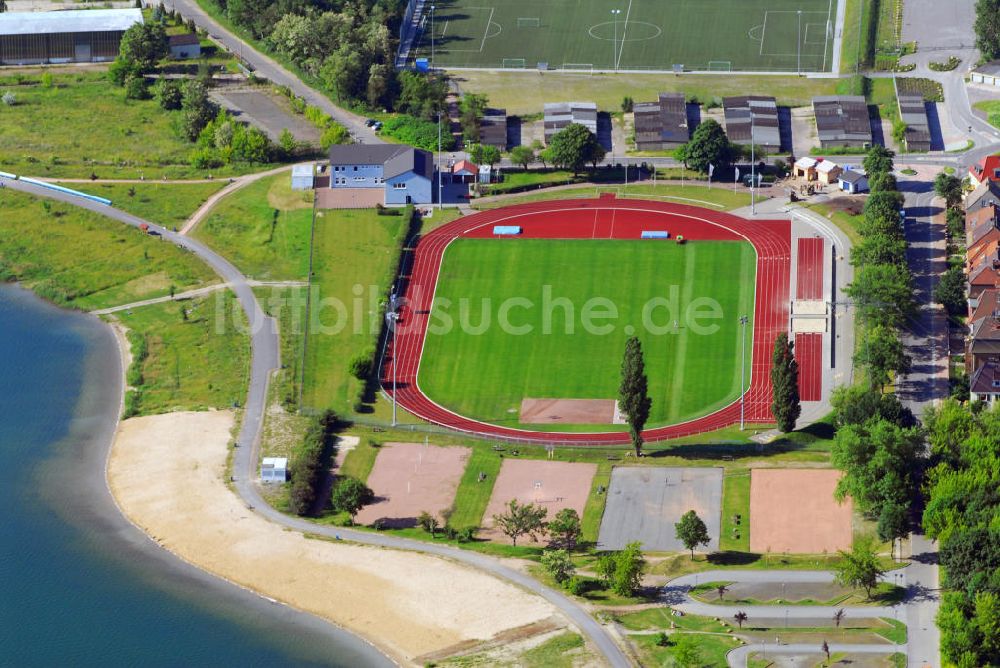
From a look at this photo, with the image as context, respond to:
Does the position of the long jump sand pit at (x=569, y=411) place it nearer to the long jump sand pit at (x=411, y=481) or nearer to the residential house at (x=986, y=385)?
the long jump sand pit at (x=411, y=481)

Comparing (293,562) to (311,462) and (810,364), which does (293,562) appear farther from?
(810,364)

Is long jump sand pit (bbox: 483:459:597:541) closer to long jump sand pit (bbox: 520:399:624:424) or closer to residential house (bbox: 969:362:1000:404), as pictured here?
long jump sand pit (bbox: 520:399:624:424)

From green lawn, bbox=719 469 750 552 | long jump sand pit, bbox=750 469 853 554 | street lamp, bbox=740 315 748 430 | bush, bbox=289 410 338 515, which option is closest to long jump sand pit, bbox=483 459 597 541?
green lawn, bbox=719 469 750 552

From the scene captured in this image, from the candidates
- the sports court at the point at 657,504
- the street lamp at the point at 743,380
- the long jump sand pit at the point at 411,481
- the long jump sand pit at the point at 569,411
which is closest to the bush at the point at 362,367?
the long jump sand pit at the point at 411,481

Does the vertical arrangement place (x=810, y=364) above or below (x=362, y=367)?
above

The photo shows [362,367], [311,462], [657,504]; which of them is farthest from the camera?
[362,367]

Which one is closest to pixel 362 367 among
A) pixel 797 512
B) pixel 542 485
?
pixel 542 485

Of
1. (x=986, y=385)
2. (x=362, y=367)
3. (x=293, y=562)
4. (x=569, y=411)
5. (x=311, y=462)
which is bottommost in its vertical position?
(x=293, y=562)
